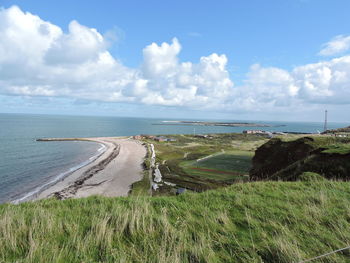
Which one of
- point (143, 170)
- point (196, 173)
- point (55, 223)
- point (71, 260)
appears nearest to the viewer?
point (71, 260)

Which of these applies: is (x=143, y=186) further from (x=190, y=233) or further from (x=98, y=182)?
(x=190, y=233)

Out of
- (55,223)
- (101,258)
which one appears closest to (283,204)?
(101,258)

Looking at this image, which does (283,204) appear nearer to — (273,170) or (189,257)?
(189,257)

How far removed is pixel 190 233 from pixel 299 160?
18337mm

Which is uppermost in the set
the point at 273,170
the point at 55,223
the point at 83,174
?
the point at 55,223

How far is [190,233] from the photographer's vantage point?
5.14 metres

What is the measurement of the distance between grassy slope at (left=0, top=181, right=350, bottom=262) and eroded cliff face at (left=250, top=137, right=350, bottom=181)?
7513mm

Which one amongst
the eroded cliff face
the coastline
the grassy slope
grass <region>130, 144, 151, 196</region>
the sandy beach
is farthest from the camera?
the sandy beach

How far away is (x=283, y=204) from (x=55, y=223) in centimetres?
762

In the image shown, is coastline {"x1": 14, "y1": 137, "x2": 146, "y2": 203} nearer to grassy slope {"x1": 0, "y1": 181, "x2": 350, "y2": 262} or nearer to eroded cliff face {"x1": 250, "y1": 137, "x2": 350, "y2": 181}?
grassy slope {"x1": 0, "y1": 181, "x2": 350, "y2": 262}

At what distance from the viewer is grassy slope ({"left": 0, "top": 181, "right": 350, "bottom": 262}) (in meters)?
4.14

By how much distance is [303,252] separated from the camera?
13.5 feet

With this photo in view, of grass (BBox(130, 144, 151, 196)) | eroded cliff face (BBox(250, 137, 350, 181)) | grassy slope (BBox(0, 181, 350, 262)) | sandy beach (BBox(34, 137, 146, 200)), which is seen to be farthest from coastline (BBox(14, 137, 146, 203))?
eroded cliff face (BBox(250, 137, 350, 181))

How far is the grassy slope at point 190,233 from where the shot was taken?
4.14m
